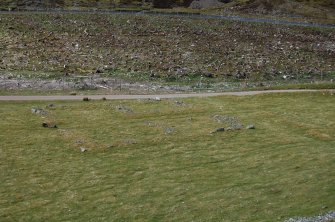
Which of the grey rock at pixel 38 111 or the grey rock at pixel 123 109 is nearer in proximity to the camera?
the grey rock at pixel 38 111

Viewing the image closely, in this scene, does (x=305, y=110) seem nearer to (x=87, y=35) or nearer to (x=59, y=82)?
(x=59, y=82)

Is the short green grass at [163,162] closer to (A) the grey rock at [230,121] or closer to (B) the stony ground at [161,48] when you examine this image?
(A) the grey rock at [230,121]

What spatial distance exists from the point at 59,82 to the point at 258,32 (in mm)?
59871

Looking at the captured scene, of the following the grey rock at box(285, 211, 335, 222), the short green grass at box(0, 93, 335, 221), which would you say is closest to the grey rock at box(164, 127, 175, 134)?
the short green grass at box(0, 93, 335, 221)

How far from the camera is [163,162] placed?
41.7m

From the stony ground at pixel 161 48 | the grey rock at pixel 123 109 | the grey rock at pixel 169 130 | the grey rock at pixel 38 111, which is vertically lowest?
the grey rock at pixel 169 130

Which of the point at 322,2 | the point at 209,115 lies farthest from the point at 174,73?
the point at 322,2

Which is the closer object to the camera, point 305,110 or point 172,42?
point 305,110

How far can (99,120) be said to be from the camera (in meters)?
53.5

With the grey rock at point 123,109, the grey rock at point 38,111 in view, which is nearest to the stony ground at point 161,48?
the grey rock at point 123,109

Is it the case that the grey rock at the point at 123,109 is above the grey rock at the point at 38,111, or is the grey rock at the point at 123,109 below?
below

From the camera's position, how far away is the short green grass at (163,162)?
107 ft

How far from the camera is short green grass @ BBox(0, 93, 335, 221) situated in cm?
3256

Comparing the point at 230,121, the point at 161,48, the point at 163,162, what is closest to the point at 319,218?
the point at 163,162
